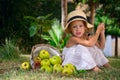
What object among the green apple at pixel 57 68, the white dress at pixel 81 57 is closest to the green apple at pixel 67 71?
the green apple at pixel 57 68

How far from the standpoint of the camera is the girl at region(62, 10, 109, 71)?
5688 mm

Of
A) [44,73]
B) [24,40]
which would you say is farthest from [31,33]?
[44,73]

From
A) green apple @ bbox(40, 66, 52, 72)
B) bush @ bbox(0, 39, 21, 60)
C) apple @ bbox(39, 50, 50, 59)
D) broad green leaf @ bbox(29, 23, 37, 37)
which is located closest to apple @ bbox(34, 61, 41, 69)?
apple @ bbox(39, 50, 50, 59)

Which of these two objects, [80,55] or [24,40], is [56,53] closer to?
[80,55]

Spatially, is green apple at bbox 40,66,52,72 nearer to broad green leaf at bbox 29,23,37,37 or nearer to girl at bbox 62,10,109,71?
girl at bbox 62,10,109,71

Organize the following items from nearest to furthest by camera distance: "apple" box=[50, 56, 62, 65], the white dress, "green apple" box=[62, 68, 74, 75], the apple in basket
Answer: "green apple" box=[62, 68, 74, 75], "apple" box=[50, 56, 62, 65], the white dress, the apple in basket

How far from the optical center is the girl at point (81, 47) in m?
5.69

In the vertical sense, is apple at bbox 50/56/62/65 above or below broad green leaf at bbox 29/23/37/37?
below

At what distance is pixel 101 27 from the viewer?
5930 millimetres

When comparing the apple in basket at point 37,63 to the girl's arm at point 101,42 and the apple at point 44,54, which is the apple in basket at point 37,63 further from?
the girl's arm at point 101,42

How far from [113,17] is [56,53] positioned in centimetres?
1338

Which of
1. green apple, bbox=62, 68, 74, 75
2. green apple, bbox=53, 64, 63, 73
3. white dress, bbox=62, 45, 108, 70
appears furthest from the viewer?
white dress, bbox=62, 45, 108, 70

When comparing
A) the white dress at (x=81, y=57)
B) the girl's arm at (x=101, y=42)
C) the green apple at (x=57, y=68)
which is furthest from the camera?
the girl's arm at (x=101, y=42)

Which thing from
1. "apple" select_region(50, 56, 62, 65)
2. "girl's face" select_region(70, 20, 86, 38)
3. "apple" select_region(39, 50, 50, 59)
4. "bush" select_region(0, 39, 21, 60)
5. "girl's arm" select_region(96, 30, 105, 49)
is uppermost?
"girl's face" select_region(70, 20, 86, 38)
